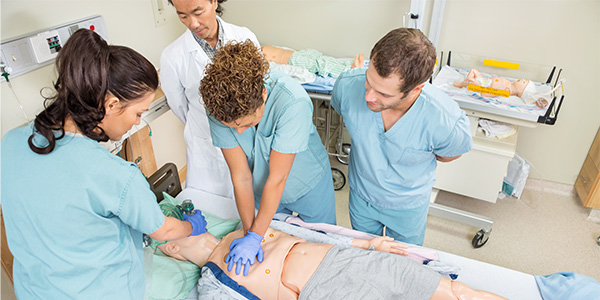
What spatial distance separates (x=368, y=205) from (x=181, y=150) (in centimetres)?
187

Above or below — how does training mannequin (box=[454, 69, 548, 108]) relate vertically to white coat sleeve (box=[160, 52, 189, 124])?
below

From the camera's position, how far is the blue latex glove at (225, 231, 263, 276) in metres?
1.42

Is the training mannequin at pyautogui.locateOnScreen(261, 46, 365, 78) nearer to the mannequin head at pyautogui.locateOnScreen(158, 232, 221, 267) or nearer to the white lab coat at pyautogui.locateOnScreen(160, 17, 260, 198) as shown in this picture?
the white lab coat at pyautogui.locateOnScreen(160, 17, 260, 198)

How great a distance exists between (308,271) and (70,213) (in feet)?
2.74

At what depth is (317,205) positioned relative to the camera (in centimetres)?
171

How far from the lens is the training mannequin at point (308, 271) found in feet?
4.45

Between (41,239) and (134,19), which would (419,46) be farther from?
(134,19)

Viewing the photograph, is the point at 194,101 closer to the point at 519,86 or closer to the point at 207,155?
the point at 207,155

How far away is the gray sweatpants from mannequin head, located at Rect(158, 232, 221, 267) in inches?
18.8

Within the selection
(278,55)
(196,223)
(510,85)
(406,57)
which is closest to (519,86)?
(510,85)

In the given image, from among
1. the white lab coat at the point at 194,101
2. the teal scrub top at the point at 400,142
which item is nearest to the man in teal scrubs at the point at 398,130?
the teal scrub top at the point at 400,142

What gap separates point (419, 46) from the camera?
1.18 metres

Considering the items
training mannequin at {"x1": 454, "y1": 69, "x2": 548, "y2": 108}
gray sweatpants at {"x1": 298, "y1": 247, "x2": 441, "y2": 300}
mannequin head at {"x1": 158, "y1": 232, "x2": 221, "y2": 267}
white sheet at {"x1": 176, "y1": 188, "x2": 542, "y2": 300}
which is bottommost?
white sheet at {"x1": 176, "y1": 188, "x2": 542, "y2": 300}

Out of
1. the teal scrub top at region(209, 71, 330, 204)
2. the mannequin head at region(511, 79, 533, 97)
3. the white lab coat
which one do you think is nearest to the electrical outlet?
the white lab coat
